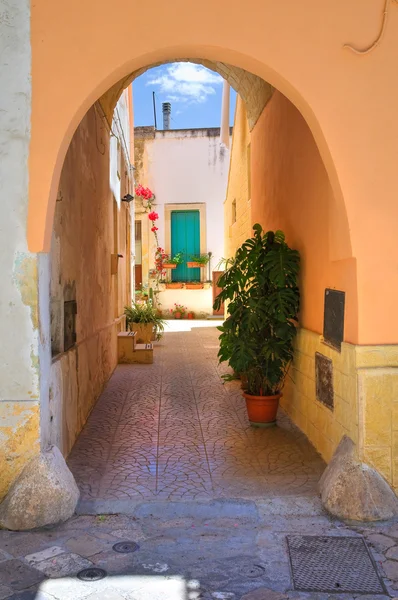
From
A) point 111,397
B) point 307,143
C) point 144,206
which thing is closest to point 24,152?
point 307,143

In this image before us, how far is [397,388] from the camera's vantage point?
352 cm

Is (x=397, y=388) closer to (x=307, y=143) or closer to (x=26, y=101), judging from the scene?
(x=307, y=143)

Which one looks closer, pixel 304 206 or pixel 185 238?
pixel 304 206

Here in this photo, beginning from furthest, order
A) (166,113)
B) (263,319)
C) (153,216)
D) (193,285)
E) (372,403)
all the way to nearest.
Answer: (166,113) < (193,285) < (153,216) < (263,319) < (372,403)

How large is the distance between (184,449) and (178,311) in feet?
46.1

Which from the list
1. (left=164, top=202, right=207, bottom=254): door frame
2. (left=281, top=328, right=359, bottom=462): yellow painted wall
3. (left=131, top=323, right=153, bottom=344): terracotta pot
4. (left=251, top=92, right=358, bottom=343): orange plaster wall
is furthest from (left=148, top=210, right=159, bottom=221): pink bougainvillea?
(left=281, top=328, right=359, bottom=462): yellow painted wall

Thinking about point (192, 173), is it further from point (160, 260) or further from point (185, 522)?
point (185, 522)

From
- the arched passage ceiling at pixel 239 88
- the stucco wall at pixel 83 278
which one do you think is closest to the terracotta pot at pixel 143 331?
the stucco wall at pixel 83 278

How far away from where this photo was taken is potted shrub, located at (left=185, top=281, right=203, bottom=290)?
18656 mm

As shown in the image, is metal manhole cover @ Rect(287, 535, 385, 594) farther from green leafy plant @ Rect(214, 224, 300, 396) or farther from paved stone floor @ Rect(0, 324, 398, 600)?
green leafy plant @ Rect(214, 224, 300, 396)

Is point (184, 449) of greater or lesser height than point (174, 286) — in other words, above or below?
below

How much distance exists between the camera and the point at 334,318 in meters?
4.09

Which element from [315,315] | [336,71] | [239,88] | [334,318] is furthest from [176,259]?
[336,71]

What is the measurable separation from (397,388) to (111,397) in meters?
4.28
